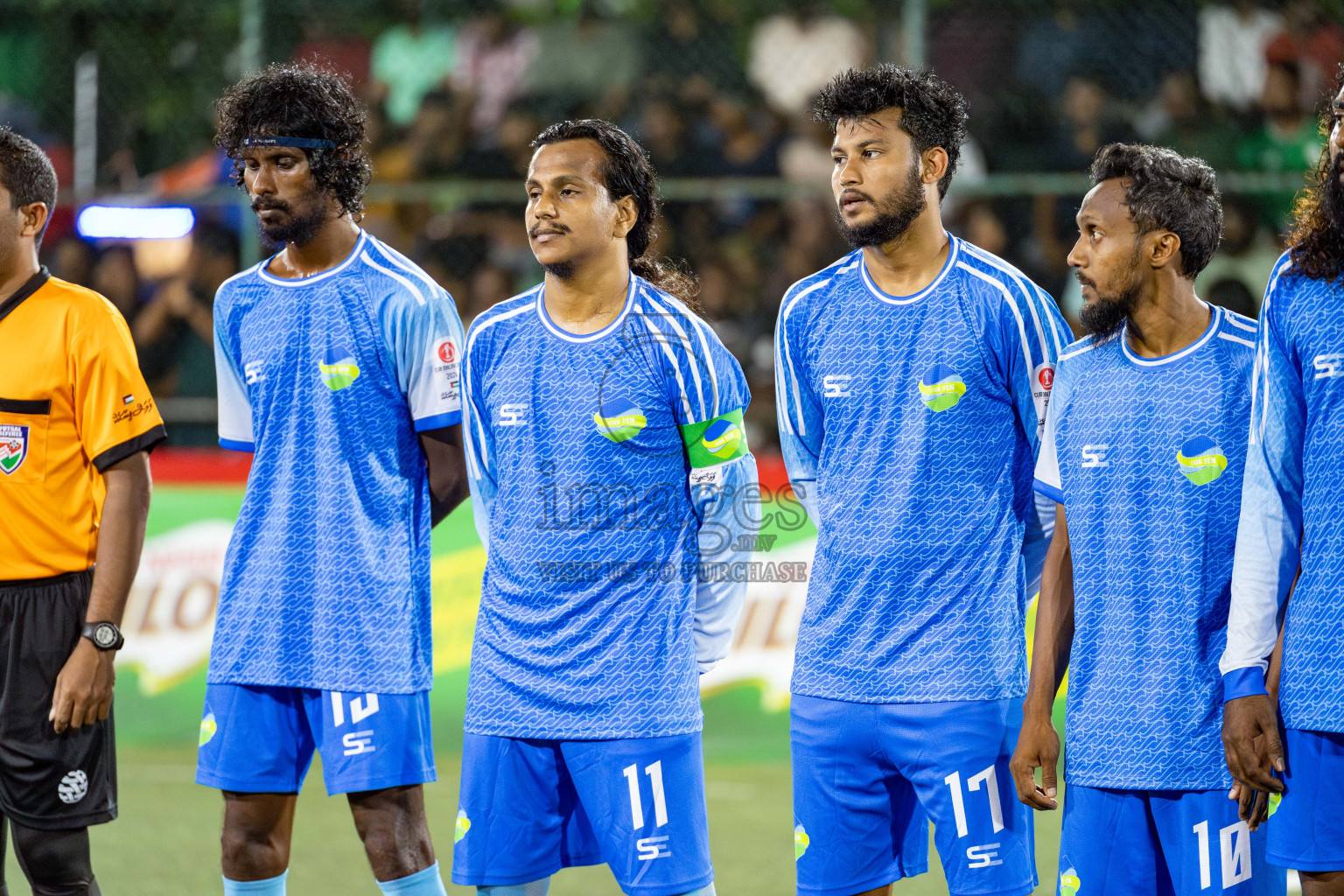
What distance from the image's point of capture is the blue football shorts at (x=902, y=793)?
3.52 m

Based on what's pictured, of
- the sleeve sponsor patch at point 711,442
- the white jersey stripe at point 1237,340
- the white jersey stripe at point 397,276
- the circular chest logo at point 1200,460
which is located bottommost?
the circular chest logo at point 1200,460

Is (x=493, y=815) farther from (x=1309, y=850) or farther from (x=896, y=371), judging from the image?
(x=1309, y=850)

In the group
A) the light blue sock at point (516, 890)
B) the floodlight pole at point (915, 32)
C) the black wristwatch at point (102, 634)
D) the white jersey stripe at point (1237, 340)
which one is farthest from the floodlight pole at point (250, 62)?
the white jersey stripe at point (1237, 340)

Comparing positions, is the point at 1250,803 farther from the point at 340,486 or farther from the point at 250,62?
the point at 250,62

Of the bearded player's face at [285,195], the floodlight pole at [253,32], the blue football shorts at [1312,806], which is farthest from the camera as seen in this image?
the floodlight pole at [253,32]

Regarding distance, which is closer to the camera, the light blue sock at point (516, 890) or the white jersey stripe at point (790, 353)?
the light blue sock at point (516, 890)

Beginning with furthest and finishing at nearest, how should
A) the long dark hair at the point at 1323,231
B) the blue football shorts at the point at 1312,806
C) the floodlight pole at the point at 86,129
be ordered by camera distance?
the floodlight pole at the point at 86,129 → the long dark hair at the point at 1323,231 → the blue football shorts at the point at 1312,806

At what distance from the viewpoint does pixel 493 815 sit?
11.6ft

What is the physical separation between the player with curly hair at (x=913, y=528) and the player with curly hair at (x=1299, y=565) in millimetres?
636

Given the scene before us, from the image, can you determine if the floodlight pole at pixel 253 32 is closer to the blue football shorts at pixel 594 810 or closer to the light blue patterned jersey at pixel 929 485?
the light blue patterned jersey at pixel 929 485

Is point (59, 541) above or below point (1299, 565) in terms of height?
above

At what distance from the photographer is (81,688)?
12.3 feet

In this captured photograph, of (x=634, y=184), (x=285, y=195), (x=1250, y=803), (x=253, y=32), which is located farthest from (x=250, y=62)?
(x=1250, y=803)

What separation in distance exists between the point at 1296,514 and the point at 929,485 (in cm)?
83
